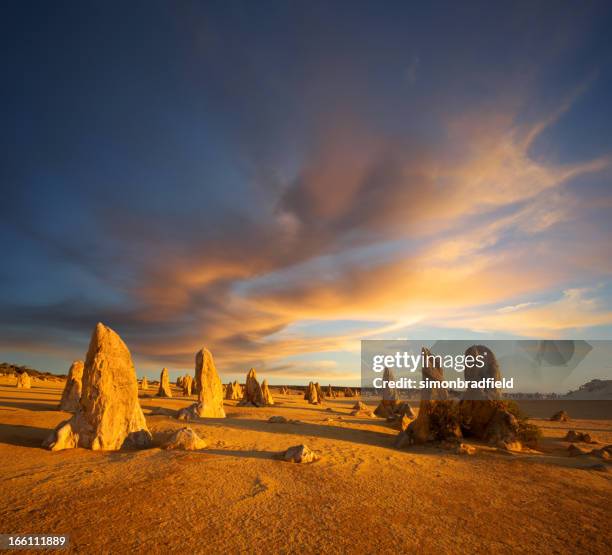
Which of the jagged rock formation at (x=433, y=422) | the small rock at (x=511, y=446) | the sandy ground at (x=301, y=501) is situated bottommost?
the sandy ground at (x=301, y=501)

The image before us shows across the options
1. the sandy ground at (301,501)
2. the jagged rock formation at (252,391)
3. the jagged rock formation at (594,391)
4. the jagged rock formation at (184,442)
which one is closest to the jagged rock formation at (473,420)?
the sandy ground at (301,501)

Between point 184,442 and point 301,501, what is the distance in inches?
241

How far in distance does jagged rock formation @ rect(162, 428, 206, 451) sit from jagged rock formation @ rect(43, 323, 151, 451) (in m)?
1.25

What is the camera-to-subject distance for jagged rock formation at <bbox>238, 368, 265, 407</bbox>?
33438mm

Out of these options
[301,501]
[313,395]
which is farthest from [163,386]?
[301,501]

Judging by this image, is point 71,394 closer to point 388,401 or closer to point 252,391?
point 252,391

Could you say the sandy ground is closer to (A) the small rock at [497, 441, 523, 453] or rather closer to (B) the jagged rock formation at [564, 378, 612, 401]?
(A) the small rock at [497, 441, 523, 453]

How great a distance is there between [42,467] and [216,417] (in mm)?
12943

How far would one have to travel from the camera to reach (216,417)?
21.7 metres

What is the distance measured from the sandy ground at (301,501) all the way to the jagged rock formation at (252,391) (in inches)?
841

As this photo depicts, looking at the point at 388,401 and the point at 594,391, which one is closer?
the point at 388,401

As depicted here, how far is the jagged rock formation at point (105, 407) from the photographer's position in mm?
11758

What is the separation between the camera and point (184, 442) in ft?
39.3

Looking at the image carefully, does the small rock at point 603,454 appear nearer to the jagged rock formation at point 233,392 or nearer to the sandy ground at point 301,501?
the sandy ground at point 301,501
